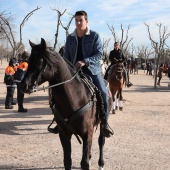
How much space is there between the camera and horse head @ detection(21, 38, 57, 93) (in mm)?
3176

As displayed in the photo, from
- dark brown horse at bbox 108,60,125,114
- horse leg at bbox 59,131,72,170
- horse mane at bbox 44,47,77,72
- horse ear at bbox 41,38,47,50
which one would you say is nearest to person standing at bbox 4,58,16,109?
dark brown horse at bbox 108,60,125,114

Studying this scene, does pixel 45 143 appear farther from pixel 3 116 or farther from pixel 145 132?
pixel 3 116

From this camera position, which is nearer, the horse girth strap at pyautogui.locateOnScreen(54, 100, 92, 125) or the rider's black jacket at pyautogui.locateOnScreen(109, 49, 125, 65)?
the horse girth strap at pyautogui.locateOnScreen(54, 100, 92, 125)

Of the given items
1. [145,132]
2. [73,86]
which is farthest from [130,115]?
[73,86]

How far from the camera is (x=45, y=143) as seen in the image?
268 inches

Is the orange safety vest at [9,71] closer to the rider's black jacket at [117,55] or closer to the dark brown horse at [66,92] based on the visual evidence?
the rider's black jacket at [117,55]

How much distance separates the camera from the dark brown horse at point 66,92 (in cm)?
322

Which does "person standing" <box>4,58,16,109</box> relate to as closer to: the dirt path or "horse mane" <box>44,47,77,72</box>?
the dirt path

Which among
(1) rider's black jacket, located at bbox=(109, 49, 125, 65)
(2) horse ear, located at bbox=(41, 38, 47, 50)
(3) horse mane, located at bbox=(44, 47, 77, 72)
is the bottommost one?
(3) horse mane, located at bbox=(44, 47, 77, 72)

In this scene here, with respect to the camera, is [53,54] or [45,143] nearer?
[53,54]

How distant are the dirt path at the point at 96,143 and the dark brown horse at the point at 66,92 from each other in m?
1.52

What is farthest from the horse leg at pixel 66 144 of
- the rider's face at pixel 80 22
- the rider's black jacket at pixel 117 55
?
the rider's black jacket at pixel 117 55

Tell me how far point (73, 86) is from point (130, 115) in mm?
7160

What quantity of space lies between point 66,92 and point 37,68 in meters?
0.60
